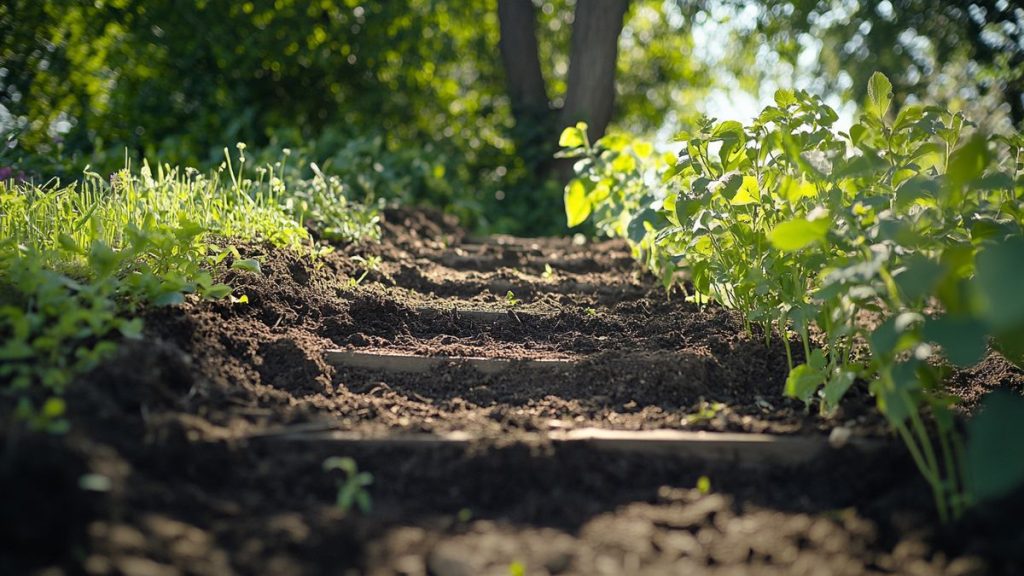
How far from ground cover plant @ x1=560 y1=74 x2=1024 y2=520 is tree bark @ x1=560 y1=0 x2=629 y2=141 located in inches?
186

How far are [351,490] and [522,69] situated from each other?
7238 millimetres

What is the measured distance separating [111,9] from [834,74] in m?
7.26

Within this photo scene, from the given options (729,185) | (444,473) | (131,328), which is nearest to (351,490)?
(444,473)

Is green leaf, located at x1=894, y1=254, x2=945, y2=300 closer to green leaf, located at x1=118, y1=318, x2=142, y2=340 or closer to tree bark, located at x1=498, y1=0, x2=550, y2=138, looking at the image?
green leaf, located at x1=118, y1=318, x2=142, y2=340

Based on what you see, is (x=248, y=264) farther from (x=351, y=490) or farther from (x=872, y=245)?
(x=872, y=245)

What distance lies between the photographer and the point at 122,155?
21.9 ft

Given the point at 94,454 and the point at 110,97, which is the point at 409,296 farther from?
the point at 110,97

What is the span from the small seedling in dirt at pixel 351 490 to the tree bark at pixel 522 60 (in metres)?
6.81

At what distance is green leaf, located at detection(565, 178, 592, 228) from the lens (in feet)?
14.1

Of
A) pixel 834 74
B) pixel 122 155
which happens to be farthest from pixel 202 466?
pixel 834 74

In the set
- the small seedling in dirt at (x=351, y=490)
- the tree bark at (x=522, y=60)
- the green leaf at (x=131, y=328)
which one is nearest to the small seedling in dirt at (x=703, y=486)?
the small seedling in dirt at (x=351, y=490)

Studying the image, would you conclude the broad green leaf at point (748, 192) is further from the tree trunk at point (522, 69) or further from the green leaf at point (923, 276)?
the tree trunk at point (522, 69)

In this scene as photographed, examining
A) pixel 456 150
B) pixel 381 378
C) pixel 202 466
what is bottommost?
pixel 202 466

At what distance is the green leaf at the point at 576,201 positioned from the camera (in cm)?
430
